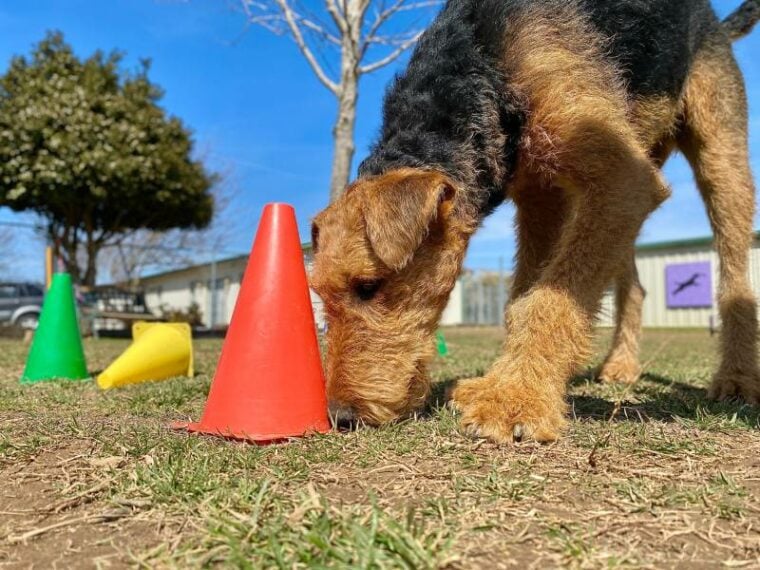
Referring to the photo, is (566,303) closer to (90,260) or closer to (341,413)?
(341,413)

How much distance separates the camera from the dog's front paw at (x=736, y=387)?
3.25 meters

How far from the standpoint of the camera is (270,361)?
2.54m

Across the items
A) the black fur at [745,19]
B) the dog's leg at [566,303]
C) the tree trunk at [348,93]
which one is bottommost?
the dog's leg at [566,303]

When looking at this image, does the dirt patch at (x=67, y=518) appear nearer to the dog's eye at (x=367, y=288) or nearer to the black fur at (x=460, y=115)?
the dog's eye at (x=367, y=288)

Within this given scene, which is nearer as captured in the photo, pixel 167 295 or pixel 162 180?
pixel 162 180

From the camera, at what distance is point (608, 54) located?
296 centimetres

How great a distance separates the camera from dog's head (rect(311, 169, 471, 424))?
2.35 meters

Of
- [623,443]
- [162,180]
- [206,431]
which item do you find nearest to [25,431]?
[206,431]

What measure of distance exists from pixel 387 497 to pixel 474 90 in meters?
1.92

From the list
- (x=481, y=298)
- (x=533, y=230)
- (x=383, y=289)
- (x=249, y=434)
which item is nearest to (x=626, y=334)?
(x=533, y=230)

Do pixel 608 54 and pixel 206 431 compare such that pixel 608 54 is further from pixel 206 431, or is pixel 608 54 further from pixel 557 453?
pixel 206 431

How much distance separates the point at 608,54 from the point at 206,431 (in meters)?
2.67

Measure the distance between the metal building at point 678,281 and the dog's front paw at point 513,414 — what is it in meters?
21.4

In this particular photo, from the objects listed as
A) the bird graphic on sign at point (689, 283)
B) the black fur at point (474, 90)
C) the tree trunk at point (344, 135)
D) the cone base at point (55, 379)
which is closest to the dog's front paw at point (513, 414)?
the black fur at point (474, 90)
